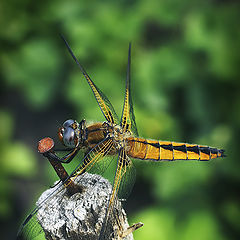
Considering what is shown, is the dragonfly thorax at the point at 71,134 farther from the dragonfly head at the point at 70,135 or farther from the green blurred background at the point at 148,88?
the green blurred background at the point at 148,88

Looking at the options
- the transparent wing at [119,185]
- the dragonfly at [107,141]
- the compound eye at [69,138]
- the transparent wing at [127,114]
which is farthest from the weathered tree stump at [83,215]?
the transparent wing at [127,114]

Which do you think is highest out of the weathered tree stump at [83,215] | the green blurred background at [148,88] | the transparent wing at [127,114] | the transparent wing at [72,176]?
the green blurred background at [148,88]

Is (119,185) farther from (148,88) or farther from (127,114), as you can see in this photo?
(148,88)

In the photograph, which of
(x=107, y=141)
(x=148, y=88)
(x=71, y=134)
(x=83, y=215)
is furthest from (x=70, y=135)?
(x=148, y=88)

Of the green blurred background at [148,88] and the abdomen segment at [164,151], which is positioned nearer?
the abdomen segment at [164,151]

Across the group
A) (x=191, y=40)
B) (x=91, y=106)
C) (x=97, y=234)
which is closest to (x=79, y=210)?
(x=97, y=234)

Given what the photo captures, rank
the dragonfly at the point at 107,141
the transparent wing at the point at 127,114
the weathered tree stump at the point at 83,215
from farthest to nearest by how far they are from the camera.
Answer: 1. the transparent wing at the point at 127,114
2. the dragonfly at the point at 107,141
3. the weathered tree stump at the point at 83,215

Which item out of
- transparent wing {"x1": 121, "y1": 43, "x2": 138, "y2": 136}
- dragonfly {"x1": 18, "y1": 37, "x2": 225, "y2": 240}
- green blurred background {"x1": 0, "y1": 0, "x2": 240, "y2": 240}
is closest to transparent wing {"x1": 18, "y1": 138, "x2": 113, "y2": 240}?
dragonfly {"x1": 18, "y1": 37, "x2": 225, "y2": 240}

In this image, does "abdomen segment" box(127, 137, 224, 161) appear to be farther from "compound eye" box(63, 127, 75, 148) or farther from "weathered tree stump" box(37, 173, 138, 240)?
"weathered tree stump" box(37, 173, 138, 240)
